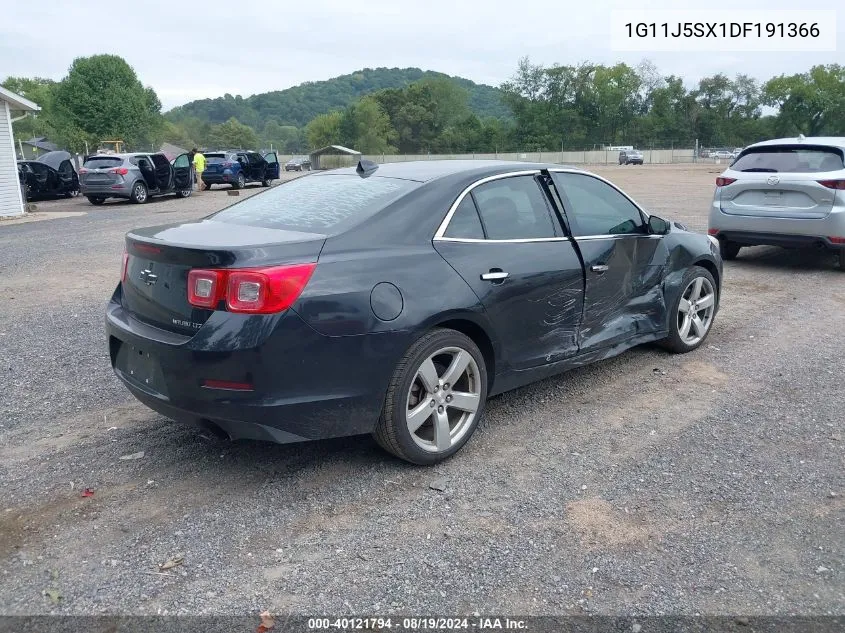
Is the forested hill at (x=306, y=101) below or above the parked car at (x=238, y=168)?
above

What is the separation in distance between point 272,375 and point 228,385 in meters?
0.21

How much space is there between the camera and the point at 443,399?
3828 millimetres

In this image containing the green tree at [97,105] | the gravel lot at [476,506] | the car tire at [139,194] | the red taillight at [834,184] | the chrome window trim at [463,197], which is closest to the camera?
Answer: the gravel lot at [476,506]

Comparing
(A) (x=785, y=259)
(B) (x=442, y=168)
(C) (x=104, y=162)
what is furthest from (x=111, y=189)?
(B) (x=442, y=168)

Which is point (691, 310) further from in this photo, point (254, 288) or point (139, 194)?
point (139, 194)

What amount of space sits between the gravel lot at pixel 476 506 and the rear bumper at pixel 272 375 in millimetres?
418

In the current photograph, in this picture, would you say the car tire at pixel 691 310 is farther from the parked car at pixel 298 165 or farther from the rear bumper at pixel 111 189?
the parked car at pixel 298 165

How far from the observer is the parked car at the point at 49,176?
23.8 meters

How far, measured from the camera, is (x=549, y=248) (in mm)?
4410

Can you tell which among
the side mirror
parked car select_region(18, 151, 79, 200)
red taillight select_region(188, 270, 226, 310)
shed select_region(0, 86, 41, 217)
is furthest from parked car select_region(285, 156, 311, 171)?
red taillight select_region(188, 270, 226, 310)

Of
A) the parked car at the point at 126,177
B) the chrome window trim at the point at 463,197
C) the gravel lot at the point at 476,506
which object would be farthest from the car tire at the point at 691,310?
the parked car at the point at 126,177

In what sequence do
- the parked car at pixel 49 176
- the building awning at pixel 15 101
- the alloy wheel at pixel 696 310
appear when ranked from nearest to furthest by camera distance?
the alloy wheel at pixel 696 310
the building awning at pixel 15 101
the parked car at pixel 49 176

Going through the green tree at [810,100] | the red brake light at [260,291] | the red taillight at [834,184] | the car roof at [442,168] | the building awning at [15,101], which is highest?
the green tree at [810,100]

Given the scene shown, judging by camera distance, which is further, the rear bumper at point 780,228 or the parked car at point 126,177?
the parked car at point 126,177
